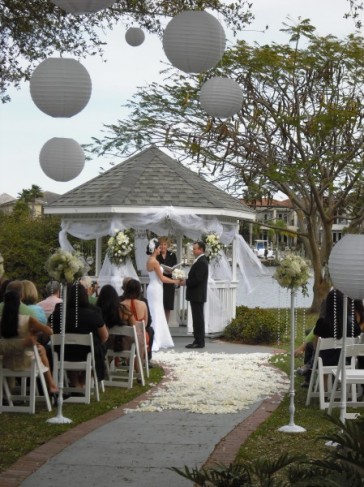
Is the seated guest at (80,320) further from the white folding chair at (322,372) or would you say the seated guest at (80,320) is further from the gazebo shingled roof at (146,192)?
the gazebo shingled roof at (146,192)

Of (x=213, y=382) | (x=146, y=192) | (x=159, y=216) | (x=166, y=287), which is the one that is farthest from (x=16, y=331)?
(x=146, y=192)

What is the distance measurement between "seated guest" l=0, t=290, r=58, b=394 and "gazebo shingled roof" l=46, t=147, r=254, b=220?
1030 centimetres

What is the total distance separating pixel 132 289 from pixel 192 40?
6.80 meters

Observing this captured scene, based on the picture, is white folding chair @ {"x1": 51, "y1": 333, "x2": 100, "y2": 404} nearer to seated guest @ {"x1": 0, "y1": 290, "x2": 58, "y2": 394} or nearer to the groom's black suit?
seated guest @ {"x1": 0, "y1": 290, "x2": 58, "y2": 394}

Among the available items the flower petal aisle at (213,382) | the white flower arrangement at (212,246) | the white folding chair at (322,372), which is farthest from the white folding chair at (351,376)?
the white flower arrangement at (212,246)

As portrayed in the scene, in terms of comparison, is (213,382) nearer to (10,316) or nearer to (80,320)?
(80,320)

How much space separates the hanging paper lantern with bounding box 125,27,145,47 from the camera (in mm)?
11273

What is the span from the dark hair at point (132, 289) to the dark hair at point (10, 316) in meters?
3.14

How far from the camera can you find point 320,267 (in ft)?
115

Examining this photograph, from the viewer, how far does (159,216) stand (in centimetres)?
2164

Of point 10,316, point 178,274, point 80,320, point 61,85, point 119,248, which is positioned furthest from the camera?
point 119,248

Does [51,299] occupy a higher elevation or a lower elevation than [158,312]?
higher

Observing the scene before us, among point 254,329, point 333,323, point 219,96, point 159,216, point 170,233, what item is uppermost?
point 159,216

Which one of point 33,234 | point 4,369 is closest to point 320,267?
point 33,234
